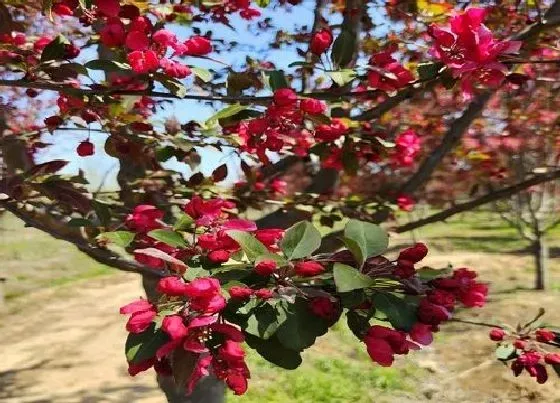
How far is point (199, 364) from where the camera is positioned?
1086mm

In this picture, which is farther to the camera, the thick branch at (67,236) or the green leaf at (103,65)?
the thick branch at (67,236)

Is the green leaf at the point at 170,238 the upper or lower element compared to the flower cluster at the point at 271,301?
upper

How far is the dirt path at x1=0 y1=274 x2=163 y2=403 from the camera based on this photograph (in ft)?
19.3

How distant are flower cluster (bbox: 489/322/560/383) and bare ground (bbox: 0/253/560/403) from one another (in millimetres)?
4221

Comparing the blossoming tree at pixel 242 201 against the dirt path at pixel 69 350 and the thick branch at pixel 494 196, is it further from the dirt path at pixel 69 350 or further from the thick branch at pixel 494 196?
the dirt path at pixel 69 350

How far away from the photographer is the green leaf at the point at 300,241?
119 cm

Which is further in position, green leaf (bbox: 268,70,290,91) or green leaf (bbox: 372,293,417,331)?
green leaf (bbox: 268,70,290,91)

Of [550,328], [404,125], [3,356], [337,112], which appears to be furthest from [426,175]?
[3,356]

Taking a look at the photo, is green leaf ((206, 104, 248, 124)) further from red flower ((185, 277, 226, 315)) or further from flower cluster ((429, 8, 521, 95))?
red flower ((185, 277, 226, 315))

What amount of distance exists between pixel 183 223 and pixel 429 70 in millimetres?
680

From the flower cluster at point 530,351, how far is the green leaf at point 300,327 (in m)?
0.63

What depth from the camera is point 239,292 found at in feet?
3.65

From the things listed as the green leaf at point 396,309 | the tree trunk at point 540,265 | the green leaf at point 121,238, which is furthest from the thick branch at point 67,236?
the tree trunk at point 540,265

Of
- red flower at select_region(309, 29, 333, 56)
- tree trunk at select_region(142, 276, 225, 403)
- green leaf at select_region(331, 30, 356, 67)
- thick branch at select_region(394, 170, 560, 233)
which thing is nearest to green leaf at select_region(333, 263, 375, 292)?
green leaf at select_region(331, 30, 356, 67)
